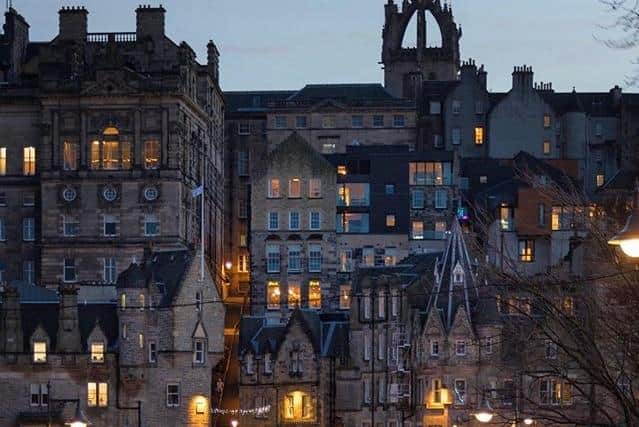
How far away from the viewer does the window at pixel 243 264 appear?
165 m

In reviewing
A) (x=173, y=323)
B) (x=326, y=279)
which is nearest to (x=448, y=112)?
(x=326, y=279)

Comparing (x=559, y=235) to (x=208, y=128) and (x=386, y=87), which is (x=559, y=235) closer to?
(x=208, y=128)

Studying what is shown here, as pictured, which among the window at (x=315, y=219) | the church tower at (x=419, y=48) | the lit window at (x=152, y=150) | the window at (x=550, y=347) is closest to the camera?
the window at (x=550, y=347)

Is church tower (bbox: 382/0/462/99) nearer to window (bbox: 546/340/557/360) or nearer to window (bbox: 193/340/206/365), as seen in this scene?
window (bbox: 193/340/206/365)

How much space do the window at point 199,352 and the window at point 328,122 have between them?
5212 cm

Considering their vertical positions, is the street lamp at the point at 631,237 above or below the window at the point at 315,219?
below

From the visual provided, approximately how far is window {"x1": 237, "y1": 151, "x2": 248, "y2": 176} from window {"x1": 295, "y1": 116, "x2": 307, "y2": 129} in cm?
1099

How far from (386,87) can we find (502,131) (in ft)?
88.4

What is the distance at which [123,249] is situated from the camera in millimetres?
139375

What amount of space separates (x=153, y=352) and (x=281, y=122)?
53234mm

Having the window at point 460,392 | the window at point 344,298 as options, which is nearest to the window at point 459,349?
the window at point 460,392

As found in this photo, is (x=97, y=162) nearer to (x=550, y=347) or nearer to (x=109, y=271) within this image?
(x=109, y=271)

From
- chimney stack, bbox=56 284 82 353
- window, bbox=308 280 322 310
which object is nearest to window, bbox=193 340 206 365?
chimney stack, bbox=56 284 82 353

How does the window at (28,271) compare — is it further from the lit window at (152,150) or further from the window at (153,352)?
the window at (153,352)
